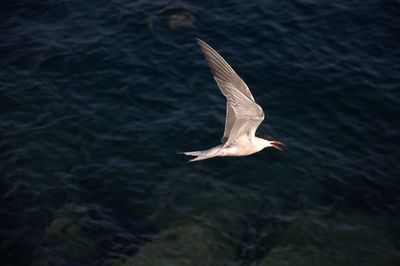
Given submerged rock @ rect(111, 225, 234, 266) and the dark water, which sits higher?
the dark water

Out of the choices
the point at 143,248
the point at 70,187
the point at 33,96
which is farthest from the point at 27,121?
the point at 143,248

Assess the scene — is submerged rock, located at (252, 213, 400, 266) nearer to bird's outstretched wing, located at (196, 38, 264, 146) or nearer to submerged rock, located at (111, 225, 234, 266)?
submerged rock, located at (111, 225, 234, 266)

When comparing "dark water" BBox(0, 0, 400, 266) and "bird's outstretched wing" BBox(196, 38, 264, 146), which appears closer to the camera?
"bird's outstretched wing" BBox(196, 38, 264, 146)

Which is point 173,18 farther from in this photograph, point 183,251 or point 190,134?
point 183,251

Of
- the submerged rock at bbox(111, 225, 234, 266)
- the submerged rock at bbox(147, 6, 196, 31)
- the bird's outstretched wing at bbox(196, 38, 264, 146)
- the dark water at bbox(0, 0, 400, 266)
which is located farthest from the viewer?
the submerged rock at bbox(147, 6, 196, 31)

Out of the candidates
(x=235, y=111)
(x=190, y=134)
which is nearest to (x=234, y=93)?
(x=235, y=111)

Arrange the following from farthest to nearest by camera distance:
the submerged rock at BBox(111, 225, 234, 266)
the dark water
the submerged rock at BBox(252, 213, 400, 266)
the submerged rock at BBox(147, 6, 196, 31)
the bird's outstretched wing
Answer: the submerged rock at BBox(147, 6, 196, 31) → the dark water → the submerged rock at BBox(252, 213, 400, 266) → the submerged rock at BBox(111, 225, 234, 266) → the bird's outstretched wing

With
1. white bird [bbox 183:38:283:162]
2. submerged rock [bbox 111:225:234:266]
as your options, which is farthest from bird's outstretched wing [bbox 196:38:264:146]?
submerged rock [bbox 111:225:234:266]

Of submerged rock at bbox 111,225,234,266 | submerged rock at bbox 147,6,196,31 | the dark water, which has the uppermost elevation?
submerged rock at bbox 147,6,196,31

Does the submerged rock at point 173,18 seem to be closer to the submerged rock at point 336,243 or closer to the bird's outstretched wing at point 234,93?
the submerged rock at point 336,243
